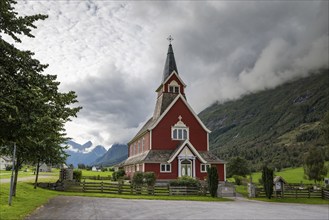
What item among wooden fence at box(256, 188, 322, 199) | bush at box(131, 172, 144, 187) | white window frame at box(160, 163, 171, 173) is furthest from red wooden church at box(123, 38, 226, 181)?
wooden fence at box(256, 188, 322, 199)

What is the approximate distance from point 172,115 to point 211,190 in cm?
1676

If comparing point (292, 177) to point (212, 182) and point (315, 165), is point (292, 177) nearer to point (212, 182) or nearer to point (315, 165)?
point (315, 165)

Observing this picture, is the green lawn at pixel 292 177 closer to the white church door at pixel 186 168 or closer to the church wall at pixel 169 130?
the church wall at pixel 169 130

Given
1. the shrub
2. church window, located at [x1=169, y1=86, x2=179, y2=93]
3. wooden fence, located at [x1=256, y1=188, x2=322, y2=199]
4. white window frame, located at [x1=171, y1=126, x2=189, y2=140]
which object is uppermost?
church window, located at [x1=169, y1=86, x2=179, y2=93]

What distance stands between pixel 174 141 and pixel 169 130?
1.76 meters

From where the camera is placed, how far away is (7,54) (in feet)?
48.7

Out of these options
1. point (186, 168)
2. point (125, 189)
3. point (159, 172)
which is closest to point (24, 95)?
point (125, 189)

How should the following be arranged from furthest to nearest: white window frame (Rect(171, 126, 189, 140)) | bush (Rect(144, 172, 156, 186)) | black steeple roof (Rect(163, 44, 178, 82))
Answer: black steeple roof (Rect(163, 44, 178, 82)) → white window frame (Rect(171, 126, 189, 140)) → bush (Rect(144, 172, 156, 186))

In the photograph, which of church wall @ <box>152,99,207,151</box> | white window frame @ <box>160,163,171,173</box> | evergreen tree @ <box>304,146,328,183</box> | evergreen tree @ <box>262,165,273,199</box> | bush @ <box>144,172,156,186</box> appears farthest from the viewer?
evergreen tree @ <box>304,146,328,183</box>

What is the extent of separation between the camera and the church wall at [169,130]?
159 ft

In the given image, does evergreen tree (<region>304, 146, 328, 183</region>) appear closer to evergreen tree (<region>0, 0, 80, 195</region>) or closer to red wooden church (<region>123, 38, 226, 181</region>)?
red wooden church (<region>123, 38, 226, 181</region>)

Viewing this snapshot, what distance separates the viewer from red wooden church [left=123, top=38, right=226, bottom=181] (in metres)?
45.4

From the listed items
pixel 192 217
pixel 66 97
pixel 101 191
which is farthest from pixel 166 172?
pixel 66 97

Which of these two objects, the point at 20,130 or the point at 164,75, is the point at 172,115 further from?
the point at 20,130
